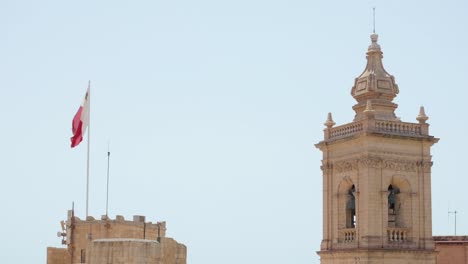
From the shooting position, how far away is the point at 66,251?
4112 centimetres

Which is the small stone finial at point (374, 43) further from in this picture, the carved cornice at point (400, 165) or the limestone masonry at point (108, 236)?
the limestone masonry at point (108, 236)

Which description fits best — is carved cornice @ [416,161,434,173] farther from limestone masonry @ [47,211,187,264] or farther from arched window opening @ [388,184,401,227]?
limestone masonry @ [47,211,187,264]

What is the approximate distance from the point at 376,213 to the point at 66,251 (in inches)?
496

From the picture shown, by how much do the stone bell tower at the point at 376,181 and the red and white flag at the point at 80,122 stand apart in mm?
13117

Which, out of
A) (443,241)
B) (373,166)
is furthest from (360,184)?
(443,241)

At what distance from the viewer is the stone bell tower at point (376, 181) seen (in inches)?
1709

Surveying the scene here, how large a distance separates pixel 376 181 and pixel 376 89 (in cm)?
432

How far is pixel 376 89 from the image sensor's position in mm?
45469

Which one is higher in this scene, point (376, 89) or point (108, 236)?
point (376, 89)

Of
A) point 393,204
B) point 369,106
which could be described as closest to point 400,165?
point 393,204

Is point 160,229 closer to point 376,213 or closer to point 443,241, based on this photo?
point 376,213

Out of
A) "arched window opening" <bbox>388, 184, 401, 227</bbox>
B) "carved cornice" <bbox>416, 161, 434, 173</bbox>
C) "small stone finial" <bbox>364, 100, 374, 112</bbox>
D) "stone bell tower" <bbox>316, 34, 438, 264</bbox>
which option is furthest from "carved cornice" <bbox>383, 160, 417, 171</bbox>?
"small stone finial" <bbox>364, 100, 374, 112</bbox>

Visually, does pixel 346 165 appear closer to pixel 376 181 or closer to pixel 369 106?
pixel 376 181

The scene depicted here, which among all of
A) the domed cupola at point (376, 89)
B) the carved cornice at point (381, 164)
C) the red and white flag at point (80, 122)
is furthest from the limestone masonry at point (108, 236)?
the domed cupola at point (376, 89)
